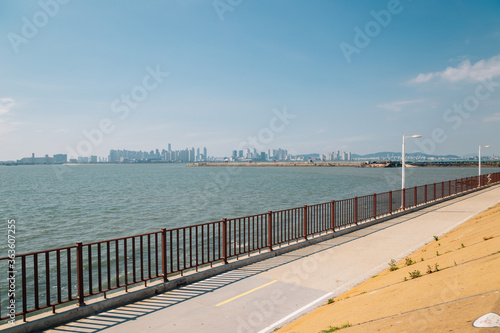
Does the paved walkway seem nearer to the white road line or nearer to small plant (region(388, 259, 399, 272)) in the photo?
the white road line

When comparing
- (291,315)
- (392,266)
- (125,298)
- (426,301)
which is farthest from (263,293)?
(392,266)

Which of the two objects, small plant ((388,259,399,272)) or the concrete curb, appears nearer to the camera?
the concrete curb

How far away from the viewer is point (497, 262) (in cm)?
489

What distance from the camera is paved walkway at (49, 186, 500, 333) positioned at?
533 centimetres

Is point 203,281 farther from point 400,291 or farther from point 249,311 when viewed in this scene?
point 400,291

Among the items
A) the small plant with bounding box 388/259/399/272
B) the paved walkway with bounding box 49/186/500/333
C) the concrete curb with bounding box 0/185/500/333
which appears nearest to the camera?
the concrete curb with bounding box 0/185/500/333

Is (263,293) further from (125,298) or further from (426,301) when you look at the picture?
(426,301)

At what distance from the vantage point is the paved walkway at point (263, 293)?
17.5ft

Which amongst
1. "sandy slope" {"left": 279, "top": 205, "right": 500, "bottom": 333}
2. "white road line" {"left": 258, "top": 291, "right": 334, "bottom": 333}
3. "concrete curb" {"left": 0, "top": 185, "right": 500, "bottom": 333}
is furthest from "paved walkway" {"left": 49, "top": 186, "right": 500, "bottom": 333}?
"sandy slope" {"left": 279, "top": 205, "right": 500, "bottom": 333}

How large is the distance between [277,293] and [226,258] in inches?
81.0

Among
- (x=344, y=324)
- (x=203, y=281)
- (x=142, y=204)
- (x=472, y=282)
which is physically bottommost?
(x=142, y=204)

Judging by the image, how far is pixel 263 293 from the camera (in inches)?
257

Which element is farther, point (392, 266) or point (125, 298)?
point (392, 266)

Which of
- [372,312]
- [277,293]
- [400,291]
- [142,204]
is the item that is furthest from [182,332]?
[142,204]
